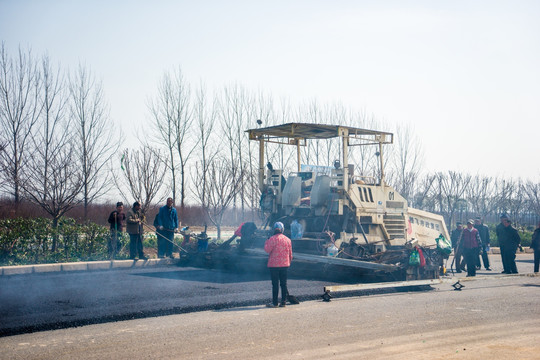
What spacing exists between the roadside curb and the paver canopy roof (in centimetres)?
435

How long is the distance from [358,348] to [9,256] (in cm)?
1035

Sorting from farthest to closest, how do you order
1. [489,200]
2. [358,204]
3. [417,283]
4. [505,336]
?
[489,200], [358,204], [417,283], [505,336]

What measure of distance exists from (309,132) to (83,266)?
6568 millimetres

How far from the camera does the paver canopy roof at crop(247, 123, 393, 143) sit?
13.1 meters

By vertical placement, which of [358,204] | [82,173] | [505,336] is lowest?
[505,336]

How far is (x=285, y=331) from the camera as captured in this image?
284 inches

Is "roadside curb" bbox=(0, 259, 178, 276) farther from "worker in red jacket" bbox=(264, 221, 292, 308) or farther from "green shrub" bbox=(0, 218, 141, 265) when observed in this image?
"worker in red jacket" bbox=(264, 221, 292, 308)

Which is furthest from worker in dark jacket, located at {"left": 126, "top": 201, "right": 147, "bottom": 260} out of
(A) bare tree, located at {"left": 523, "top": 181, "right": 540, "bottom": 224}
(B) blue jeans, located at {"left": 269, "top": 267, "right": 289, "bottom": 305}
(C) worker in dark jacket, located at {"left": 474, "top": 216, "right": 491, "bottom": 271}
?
(A) bare tree, located at {"left": 523, "top": 181, "right": 540, "bottom": 224}

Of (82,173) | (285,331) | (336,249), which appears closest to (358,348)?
(285,331)

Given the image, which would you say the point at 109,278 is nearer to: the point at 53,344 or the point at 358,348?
the point at 53,344

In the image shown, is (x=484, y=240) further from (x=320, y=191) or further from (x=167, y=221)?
(x=167, y=221)

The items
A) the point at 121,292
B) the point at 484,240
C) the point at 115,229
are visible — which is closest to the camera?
the point at 121,292

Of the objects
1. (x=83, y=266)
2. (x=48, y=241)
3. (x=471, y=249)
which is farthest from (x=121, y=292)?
(x=471, y=249)

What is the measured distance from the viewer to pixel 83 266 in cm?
1378
